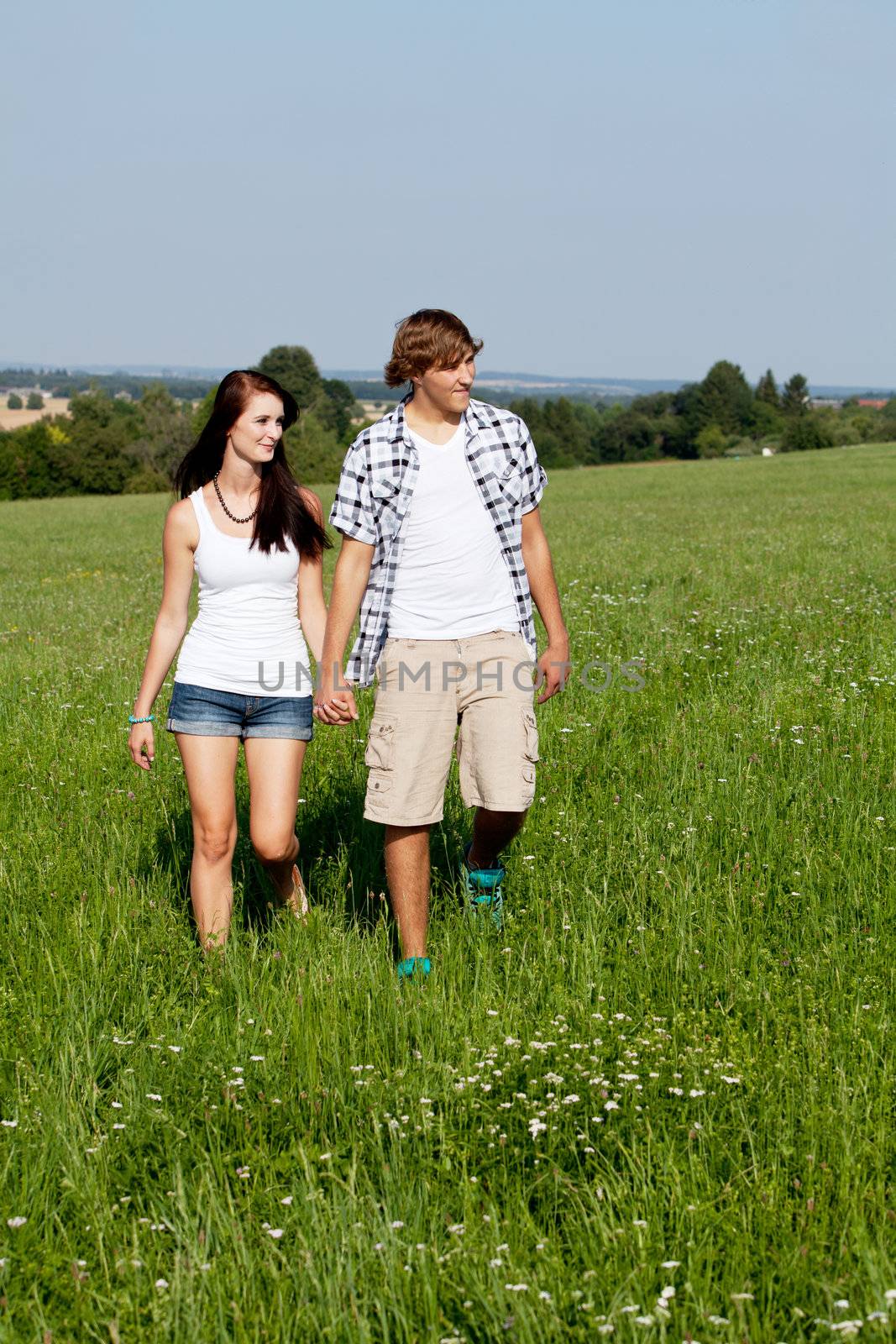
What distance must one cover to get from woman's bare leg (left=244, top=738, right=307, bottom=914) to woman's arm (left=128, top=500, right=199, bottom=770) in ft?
1.33

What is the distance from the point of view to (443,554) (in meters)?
4.51

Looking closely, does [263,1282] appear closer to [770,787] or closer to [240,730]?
[240,730]

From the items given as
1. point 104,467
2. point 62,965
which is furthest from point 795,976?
point 104,467

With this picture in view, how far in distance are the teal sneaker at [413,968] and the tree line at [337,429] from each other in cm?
2650

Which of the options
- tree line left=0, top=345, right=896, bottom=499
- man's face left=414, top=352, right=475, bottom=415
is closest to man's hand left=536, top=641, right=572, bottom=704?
man's face left=414, top=352, right=475, bottom=415

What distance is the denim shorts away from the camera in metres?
4.62

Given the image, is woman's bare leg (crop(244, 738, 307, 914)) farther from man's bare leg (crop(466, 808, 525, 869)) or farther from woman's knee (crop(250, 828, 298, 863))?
man's bare leg (crop(466, 808, 525, 869))

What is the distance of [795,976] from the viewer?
13.5 ft

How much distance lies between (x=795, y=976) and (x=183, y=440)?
Result: 96.1 meters

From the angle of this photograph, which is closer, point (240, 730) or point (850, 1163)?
point (850, 1163)

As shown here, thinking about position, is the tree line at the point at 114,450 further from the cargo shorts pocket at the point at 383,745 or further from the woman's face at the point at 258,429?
the cargo shorts pocket at the point at 383,745

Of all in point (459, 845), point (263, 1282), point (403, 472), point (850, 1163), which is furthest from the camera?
point (459, 845)

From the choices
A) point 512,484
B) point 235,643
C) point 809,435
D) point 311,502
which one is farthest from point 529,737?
point 809,435

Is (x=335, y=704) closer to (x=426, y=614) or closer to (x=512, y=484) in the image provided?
(x=426, y=614)
